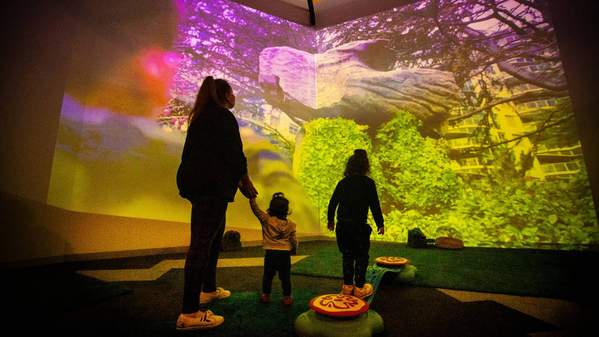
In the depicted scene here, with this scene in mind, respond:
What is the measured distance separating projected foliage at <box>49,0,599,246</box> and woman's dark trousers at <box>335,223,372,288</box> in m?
3.49

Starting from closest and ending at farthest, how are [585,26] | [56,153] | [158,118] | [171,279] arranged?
[171,279] < [56,153] < [585,26] < [158,118]

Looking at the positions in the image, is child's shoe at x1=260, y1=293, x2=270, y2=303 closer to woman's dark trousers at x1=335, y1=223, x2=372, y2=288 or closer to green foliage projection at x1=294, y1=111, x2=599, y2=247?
woman's dark trousers at x1=335, y1=223, x2=372, y2=288

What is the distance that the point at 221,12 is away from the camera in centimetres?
616

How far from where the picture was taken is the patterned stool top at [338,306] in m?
1.60

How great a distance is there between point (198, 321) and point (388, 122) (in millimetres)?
5882

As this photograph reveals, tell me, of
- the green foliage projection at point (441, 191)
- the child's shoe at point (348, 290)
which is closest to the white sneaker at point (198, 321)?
the child's shoe at point (348, 290)

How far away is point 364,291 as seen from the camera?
2.53m

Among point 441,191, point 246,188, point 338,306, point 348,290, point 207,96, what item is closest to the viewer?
point 338,306

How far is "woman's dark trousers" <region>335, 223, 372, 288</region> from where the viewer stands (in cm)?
258

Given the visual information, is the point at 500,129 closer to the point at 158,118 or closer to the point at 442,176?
the point at 442,176

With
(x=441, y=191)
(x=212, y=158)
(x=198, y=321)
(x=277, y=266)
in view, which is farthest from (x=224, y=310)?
(x=441, y=191)

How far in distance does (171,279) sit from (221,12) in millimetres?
5735

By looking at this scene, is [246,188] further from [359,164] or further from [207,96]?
[359,164]

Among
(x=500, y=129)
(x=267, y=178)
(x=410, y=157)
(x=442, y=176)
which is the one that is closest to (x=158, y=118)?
(x=267, y=178)
